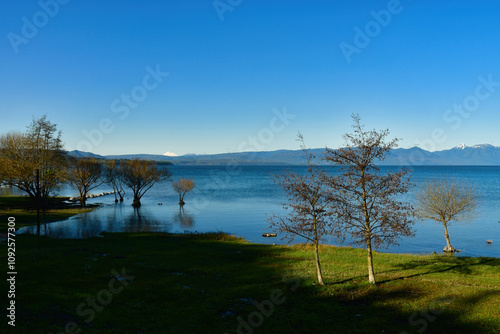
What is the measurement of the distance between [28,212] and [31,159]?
32.1 ft

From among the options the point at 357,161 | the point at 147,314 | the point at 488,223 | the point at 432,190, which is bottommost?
the point at 488,223

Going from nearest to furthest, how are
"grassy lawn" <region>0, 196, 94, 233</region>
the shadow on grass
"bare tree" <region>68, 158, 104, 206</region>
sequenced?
the shadow on grass, "grassy lawn" <region>0, 196, 94, 233</region>, "bare tree" <region>68, 158, 104, 206</region>

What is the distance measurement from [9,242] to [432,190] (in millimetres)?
48573

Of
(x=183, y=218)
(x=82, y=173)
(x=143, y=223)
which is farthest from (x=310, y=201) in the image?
(x=82, y=173)

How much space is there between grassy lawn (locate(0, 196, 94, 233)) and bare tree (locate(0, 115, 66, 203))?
12.7ft

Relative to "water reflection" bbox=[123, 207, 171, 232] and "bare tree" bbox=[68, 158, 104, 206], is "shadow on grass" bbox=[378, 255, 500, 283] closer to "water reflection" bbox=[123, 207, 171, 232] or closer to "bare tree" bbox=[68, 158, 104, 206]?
"water reflection" bbox=[123, 207, 171, 232]

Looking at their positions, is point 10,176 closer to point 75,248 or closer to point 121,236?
point 121,236

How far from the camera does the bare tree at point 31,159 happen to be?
190ft

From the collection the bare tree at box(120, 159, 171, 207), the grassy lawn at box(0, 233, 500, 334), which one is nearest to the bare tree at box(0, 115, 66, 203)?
the bare tree at box(120, 159, 171, 207)

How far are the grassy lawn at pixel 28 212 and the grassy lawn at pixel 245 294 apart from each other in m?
27.8

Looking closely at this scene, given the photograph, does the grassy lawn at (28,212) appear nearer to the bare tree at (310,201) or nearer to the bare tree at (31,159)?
the bare tree at (31,159)

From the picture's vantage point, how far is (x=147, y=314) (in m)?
15.5

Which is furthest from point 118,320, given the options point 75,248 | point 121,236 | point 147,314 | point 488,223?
point 488,223

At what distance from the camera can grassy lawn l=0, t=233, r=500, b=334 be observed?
47.2 ft
